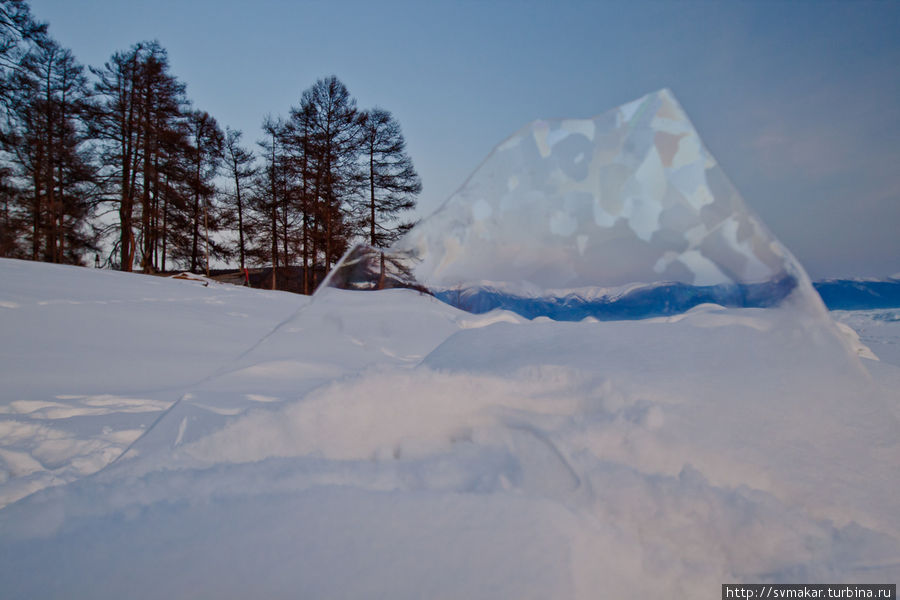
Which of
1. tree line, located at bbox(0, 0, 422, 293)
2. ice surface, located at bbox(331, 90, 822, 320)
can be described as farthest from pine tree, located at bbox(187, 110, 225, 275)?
ice surface, located at bbox(331, 90, 822, 320)

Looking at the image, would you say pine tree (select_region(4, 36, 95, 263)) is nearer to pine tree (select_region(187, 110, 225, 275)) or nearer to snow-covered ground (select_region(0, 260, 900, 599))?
pine tree (select_region(187, 110, 225, 275))

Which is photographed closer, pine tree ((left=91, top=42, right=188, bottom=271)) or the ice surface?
the ice surface

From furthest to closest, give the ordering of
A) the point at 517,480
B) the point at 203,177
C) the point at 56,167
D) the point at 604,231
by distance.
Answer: the point at 203,177 < the point at 56,167 < the point at 604,231 < the point at 517,480

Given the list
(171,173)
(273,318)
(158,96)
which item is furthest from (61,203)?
(273,318)

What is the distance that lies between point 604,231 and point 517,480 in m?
0.65

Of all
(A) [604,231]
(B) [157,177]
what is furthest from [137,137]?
(A) [604,231]

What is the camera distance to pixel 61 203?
12039mm

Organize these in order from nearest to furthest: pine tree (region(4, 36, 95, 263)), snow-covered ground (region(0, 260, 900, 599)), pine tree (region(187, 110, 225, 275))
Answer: snow-covered ground (region(0, 260, 900, 599)) → pine tree (region(4, 36, 95, 263)) → pine tree (region(187, 110, 225, 275))

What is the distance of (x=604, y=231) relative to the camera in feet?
3.33

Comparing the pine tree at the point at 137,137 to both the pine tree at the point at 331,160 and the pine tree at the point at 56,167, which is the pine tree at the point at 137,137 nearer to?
the pine tree at the point at 56,167

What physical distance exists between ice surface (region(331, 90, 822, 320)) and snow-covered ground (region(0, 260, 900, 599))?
7 centimetres

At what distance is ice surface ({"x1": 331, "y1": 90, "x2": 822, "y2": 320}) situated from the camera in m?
0.93

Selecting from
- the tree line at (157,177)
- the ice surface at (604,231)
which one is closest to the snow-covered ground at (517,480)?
the ice surface at (604,231)

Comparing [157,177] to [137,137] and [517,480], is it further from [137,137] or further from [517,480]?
[517,480]
